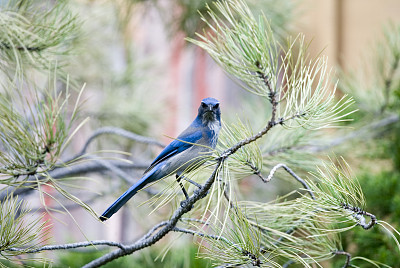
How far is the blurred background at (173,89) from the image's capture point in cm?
106

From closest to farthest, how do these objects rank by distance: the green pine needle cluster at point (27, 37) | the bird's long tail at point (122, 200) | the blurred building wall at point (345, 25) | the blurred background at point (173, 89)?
the bird's long tail at point (122, 200) < the green pine needle cluster at point (27, 37) < the blurred background at point (173, 89) < the blurred building wall at point (345, 25)

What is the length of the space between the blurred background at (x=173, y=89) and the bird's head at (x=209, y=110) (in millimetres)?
225

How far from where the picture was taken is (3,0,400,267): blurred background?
1062 millimetres

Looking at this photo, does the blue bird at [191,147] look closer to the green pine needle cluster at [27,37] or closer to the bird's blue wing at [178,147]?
the bird's blue wing at [178,147]

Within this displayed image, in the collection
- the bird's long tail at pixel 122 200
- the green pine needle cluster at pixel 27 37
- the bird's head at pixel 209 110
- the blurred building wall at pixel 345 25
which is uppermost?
the blurred building wall at pixel 345 25

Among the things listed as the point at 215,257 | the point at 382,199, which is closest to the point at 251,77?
the point at 215,257

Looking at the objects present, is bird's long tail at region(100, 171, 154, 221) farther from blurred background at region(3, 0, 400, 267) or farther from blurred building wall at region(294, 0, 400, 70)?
blurred building wall at region(294, 0, 400, 70)

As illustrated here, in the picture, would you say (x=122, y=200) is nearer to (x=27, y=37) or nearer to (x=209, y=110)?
(x=209, y=110)

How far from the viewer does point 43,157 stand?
22.5 inches

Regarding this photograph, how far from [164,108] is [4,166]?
3.17 feet

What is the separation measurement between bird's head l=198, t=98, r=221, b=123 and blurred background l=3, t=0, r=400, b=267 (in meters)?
0.22

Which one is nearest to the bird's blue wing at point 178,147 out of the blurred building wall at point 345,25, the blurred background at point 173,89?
the blurred background at point 173,89

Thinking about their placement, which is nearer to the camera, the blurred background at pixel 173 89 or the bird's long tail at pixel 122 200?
the bird's long tail at pixel 122 200

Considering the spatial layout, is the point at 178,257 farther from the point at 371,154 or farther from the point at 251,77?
the point at 251,77
